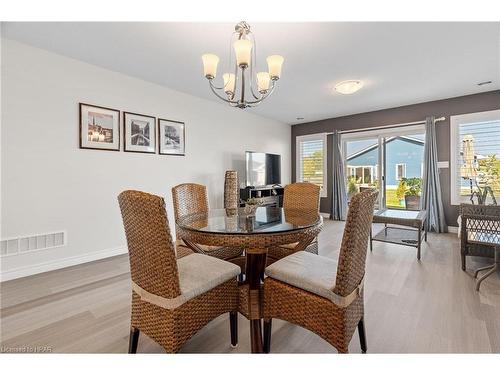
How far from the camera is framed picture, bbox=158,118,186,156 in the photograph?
3.60 metres

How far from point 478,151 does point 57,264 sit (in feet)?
20.7

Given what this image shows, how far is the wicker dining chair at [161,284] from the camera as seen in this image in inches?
43.9

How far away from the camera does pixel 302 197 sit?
2.60 m

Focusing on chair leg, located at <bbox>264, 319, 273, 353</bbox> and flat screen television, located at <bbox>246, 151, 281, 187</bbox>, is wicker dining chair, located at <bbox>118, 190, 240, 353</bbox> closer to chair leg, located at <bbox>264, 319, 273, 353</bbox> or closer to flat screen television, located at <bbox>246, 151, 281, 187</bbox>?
chair leg, located at <bbox>264, 319, 273, 353</bbox>

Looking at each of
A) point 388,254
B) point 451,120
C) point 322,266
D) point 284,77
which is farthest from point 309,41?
point 451,120

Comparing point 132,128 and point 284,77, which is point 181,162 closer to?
point 132,128

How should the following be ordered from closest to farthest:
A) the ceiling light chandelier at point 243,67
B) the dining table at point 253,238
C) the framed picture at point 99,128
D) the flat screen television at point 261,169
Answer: the dining table at point 253,238, the ceiling light chandelier at point 243,67, the framed picture at point 99,128, the flat screen television at point 261,169

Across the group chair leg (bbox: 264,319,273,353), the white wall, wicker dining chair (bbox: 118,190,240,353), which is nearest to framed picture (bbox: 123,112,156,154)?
the white wall

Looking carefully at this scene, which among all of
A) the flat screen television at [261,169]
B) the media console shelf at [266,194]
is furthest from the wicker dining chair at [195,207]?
the flat screen television at [261,169]

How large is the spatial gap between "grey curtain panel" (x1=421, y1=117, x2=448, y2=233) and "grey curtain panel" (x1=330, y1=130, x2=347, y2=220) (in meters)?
1.51

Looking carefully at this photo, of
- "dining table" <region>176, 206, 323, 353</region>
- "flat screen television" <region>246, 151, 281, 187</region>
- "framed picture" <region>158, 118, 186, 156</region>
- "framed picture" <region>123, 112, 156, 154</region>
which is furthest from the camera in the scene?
"flat screen television" <region>246, 151, 281, 187</region>

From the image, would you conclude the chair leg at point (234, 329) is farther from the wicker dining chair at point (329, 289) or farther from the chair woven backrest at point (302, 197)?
the chair woven backrest at point (302, 197)

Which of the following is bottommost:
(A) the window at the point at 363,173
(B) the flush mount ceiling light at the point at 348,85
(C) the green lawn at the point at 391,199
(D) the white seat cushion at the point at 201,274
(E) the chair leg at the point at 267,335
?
(E) the chair leg at the point at 267,335

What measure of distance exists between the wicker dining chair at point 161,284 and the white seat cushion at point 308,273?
34 cm
